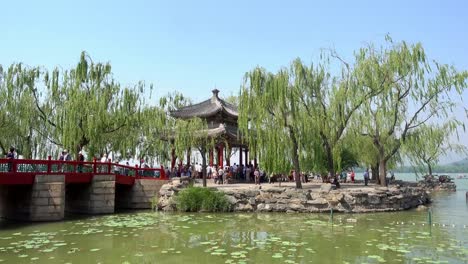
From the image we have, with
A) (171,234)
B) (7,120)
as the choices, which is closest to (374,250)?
(171,234)

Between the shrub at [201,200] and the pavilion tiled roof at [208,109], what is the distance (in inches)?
322

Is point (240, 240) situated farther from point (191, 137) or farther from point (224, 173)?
point (224, 173)

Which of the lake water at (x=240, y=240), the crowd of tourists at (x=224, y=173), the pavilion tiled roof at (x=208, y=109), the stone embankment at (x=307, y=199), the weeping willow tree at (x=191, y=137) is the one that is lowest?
the lake water at (x=240, y=240)

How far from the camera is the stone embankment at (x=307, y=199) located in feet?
43.8

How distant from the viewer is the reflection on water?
6.67 meters

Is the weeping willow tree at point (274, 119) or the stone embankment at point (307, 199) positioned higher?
the weeping willow tree at point (274, 119)

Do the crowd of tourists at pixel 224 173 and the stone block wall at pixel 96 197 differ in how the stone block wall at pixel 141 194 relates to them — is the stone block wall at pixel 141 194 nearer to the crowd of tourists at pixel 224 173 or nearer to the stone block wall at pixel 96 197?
the stone block wall at pixel 96 197

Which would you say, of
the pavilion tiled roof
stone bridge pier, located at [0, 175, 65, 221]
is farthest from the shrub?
the pavilion tiled roof

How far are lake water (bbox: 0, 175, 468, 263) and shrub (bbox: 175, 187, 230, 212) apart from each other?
4.66 ft

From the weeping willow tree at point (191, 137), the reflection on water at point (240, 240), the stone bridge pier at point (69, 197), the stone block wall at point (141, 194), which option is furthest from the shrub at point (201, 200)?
the weeping willow tree at point (191, 137)

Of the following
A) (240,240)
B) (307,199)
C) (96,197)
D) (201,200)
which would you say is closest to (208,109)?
(201,200)

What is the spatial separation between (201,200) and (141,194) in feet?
9.14

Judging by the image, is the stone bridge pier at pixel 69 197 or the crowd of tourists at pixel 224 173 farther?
the crowd of tourists at pixel 224 173

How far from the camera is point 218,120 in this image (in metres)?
22.0
